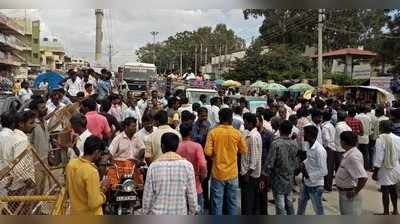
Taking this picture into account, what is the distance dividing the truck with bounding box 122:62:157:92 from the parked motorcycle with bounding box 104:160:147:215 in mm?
22789

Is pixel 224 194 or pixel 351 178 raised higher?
pixel 351 178

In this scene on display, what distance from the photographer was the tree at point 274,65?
36.7m

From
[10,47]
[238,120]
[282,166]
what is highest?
[10,47]

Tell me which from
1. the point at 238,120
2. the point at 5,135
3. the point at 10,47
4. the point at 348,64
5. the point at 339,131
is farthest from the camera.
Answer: the point at 10,47

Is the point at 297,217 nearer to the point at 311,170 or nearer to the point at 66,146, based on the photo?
the point at 311,170

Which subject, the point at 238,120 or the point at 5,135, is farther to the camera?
the point at 238,120

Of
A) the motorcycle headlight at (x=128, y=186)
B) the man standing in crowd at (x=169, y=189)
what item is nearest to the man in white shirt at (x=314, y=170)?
the motorcycle headlight at (x=128, y=186)

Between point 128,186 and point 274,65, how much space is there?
34292 mm

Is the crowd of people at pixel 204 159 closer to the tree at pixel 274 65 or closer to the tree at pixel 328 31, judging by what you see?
the tree at pixel 274 65

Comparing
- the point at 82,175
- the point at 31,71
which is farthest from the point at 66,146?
the point at 31,71

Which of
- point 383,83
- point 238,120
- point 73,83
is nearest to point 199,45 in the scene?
point 383,83

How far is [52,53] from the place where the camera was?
90.9m

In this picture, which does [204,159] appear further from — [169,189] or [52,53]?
[52,53]

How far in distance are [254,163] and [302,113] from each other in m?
2.39
